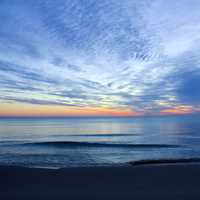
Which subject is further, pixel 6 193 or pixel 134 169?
pixel 134 169

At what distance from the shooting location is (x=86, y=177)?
960 centimetres

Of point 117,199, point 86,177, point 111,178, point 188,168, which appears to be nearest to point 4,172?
point 86,177

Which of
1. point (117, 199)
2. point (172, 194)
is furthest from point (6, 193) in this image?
point (172, 194)

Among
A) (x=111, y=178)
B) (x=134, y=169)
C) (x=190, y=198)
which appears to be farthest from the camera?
(x=134, y=169)

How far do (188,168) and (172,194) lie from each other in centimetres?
443

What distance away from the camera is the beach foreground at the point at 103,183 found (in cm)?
709

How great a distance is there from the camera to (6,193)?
7.31m

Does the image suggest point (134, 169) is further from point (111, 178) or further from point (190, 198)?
point (190, 198)

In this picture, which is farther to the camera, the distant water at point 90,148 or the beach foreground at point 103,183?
the distant water at point 90,148

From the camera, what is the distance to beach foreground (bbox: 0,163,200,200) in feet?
23.3

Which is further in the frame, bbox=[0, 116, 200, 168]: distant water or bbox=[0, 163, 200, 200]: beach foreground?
bbox=[0, 116, 200, 168]: distant water

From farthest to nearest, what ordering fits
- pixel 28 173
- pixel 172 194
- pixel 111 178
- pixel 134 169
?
pixel 134 169
pixel 28 173
pixel 111 178
pixel 172 194

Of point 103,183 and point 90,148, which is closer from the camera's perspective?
point 103,183

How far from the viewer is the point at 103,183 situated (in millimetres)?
8641
